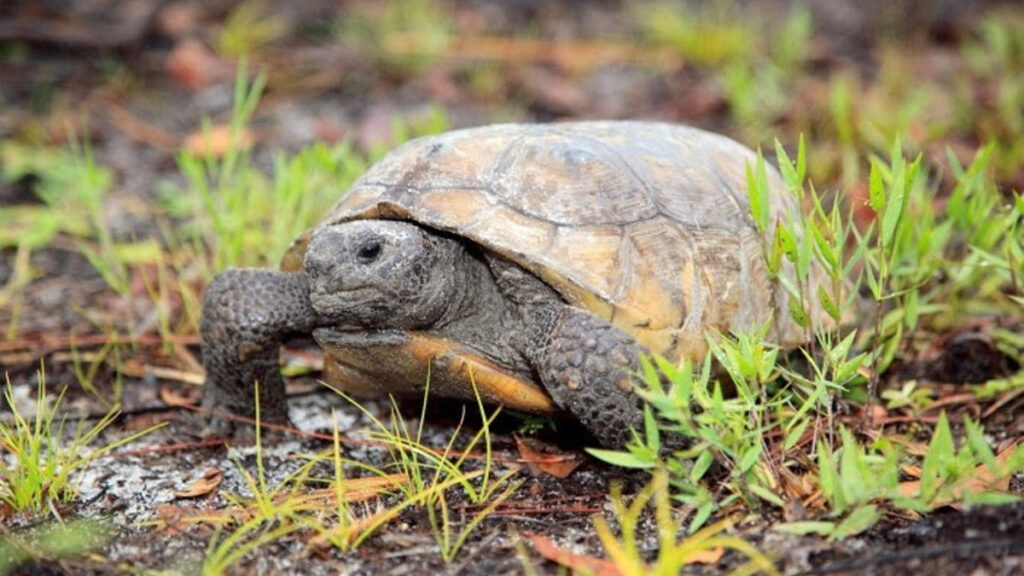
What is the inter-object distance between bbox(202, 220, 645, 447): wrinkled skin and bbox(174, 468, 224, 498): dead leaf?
14.0 inches

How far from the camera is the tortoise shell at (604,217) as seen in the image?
307 centimetres

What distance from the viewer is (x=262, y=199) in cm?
463

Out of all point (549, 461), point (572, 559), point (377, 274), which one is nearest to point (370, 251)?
point (377, 274)

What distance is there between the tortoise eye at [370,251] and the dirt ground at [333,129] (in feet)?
2.13

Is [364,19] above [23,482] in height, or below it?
above

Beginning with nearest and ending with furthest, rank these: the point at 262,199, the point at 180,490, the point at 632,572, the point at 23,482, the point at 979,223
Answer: the point at 632,572 → the point at 23,482 → the point at 180,490 → the point at 979,223 → the point at 262,199

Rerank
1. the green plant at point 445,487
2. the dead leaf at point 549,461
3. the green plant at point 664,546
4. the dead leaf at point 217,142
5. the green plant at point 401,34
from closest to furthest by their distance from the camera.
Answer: the green plant at point 664,546 → the green plant at point 445,487 → the dead leaf at point 549,461 → the dead leaf at point 217,142 → the green plant at point 401,34

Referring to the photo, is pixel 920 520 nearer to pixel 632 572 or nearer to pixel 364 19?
pixel 632 572

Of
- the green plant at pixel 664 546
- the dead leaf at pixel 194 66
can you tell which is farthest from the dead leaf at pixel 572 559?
the dead leaf at pixel 194 66

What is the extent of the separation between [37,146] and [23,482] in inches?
150

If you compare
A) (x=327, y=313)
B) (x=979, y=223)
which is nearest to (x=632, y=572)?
(x=327, y=313)

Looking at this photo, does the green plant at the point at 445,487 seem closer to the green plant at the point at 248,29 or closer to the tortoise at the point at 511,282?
the tortoise at the point at 511,282

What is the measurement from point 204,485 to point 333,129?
3817 mm

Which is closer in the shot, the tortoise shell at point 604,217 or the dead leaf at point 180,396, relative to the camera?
the tortoise shell at point 604,217
